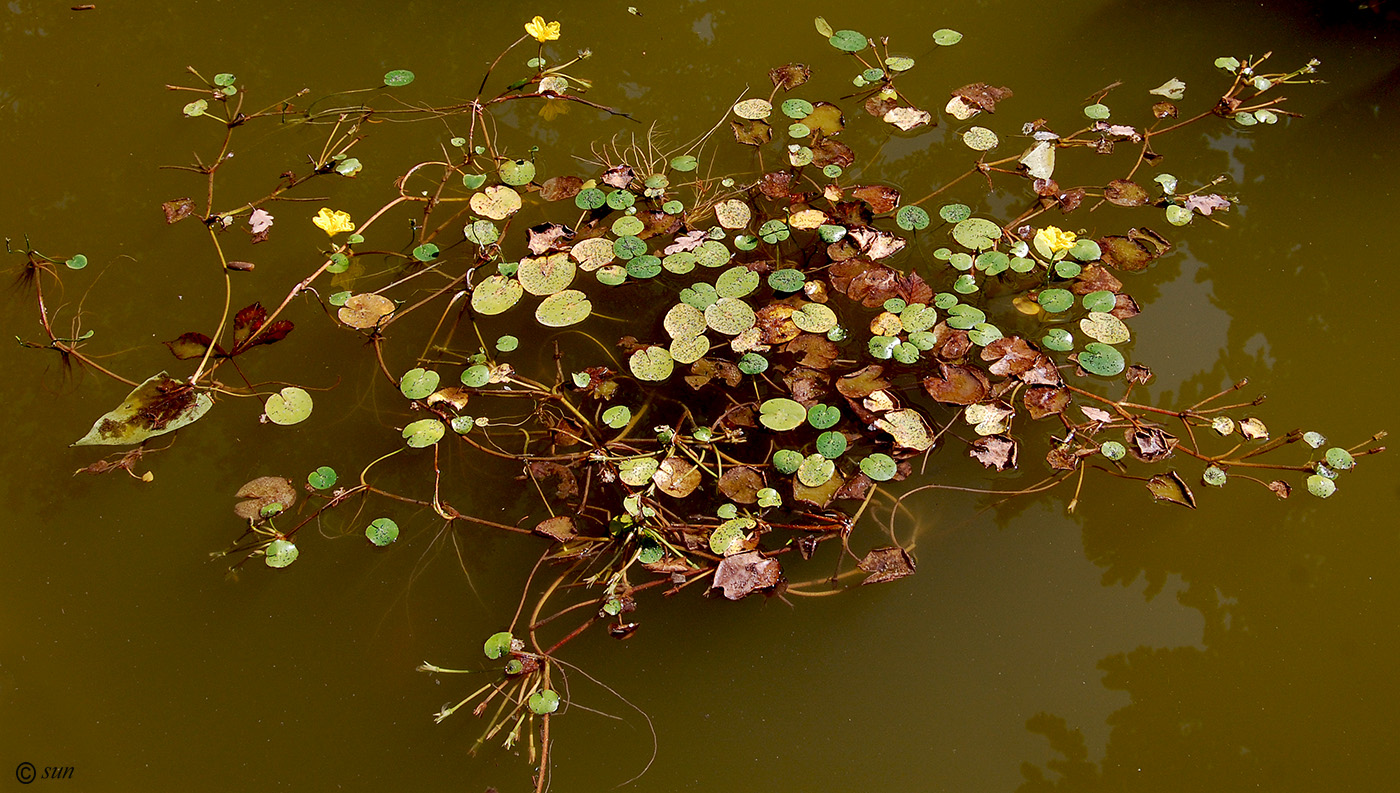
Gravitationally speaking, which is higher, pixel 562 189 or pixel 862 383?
pixel 562 189

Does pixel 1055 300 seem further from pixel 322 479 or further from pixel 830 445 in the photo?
pixel 322 479

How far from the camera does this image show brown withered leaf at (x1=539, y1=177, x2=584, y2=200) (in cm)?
234

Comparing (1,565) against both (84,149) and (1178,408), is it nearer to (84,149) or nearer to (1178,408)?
(84,149)

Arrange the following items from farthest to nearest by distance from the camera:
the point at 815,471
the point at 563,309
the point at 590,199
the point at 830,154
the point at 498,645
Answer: the point at 830,154, the point at 590,199, the point at 563,309, the point at 815,471, the point at 498,645

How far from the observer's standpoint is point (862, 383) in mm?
1949

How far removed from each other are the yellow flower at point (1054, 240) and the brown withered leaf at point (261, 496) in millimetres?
2005

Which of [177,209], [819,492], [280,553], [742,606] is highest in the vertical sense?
[177,209]

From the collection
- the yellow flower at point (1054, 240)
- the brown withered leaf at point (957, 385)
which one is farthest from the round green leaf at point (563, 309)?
the yellow flower at point (1054, 240)

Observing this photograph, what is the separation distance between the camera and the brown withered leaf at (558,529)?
1.81m

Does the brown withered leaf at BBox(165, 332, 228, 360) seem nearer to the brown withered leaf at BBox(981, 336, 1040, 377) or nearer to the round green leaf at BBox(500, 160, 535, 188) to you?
the round green leaf at BBox(500, 160, 535, 188)

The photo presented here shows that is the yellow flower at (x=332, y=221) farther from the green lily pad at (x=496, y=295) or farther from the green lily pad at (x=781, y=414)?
the green lily pad at (x=781, y=414)

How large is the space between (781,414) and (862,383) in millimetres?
228

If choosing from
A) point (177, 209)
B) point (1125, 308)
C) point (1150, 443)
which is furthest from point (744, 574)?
point (177, 209)

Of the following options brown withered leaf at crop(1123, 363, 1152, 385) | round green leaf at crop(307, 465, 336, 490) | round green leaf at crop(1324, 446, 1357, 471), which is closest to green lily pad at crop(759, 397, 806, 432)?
brown withered leaf at crop(1123, 363, 1152, 385)
